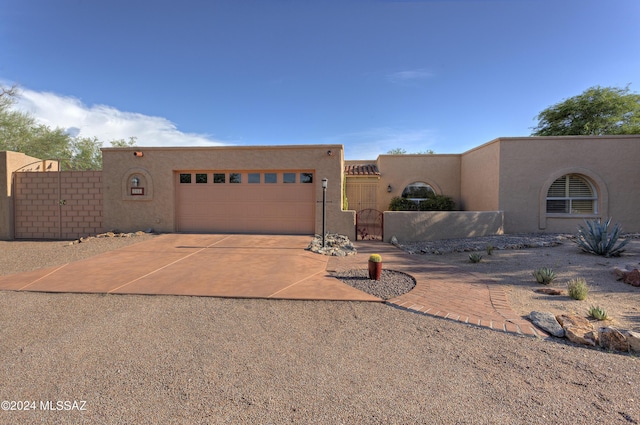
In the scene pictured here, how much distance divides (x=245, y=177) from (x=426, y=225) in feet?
24.3

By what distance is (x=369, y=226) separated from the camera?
14.6 meters

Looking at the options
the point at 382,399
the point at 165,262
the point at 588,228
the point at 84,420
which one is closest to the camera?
the point at 84,420

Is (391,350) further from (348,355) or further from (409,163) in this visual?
(409,163)

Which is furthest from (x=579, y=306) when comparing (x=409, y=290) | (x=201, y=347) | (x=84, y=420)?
(x=84, y=420)

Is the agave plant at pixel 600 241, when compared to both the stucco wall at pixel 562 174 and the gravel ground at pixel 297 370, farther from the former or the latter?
the gravel ground at pixel 297 370

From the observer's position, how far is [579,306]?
4590 mm

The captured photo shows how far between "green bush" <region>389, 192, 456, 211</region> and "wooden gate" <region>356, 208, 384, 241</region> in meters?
1.25

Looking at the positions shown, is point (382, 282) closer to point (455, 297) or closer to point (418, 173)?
point (455, 297)

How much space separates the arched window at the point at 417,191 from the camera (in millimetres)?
16844

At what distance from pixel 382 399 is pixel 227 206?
10.8 m

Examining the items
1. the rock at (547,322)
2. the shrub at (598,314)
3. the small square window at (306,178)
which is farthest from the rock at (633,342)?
the small square window at (306,178)

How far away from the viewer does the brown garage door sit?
39.6ft

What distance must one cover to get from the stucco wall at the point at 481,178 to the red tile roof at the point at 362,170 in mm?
4711

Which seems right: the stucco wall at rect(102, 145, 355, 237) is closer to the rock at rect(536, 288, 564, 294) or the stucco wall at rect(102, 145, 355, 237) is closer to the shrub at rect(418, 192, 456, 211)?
the shrub at rect(418, 192, 456, 211)
